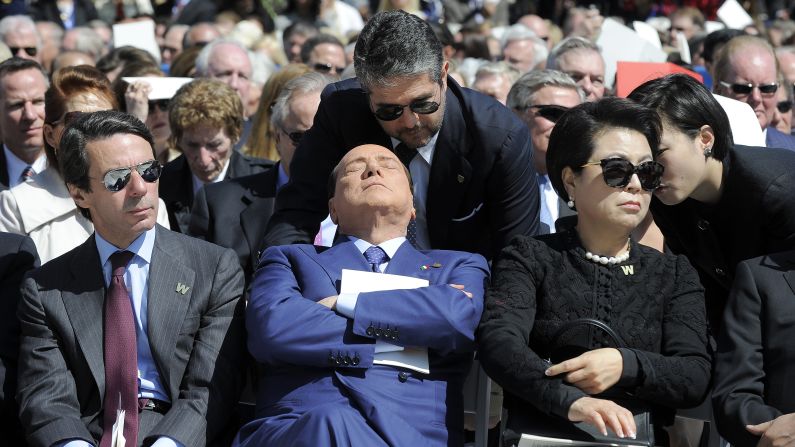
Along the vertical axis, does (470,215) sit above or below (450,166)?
below

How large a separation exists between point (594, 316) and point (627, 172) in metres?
0.53

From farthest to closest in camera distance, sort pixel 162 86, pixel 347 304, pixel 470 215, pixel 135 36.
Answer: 1. pixel 135 36
2. pixel 162 86
3. pixel 470 215
4. pixel 347 304

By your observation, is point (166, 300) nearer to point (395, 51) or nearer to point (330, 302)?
point (330, 302)

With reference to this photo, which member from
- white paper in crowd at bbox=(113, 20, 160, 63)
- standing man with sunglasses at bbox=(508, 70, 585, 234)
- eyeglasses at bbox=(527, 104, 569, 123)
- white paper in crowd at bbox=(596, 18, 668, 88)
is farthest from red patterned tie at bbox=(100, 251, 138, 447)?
white paper in crowd at bbox=(113, 20, 160, 63)

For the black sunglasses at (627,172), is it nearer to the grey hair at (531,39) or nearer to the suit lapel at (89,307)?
the suit lapel at (89,307)

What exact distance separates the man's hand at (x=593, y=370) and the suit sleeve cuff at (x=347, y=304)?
78cm

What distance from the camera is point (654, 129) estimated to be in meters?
4.36

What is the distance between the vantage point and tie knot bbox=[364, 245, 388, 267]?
4645 mm

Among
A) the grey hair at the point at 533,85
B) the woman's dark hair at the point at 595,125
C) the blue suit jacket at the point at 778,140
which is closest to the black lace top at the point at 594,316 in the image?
the woman's dark hair at the point at 595,125

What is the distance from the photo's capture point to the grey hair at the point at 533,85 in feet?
22.6

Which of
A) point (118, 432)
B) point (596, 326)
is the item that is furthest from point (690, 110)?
point (118, 432)

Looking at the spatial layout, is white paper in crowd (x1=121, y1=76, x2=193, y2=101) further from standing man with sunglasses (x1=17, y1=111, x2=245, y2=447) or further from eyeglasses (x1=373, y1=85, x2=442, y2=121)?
eyeglasses (x1=373, y1=85, x2=442, y2=121)

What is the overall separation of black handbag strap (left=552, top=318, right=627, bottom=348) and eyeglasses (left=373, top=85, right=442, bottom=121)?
1086 mm

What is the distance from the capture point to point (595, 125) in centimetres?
434
